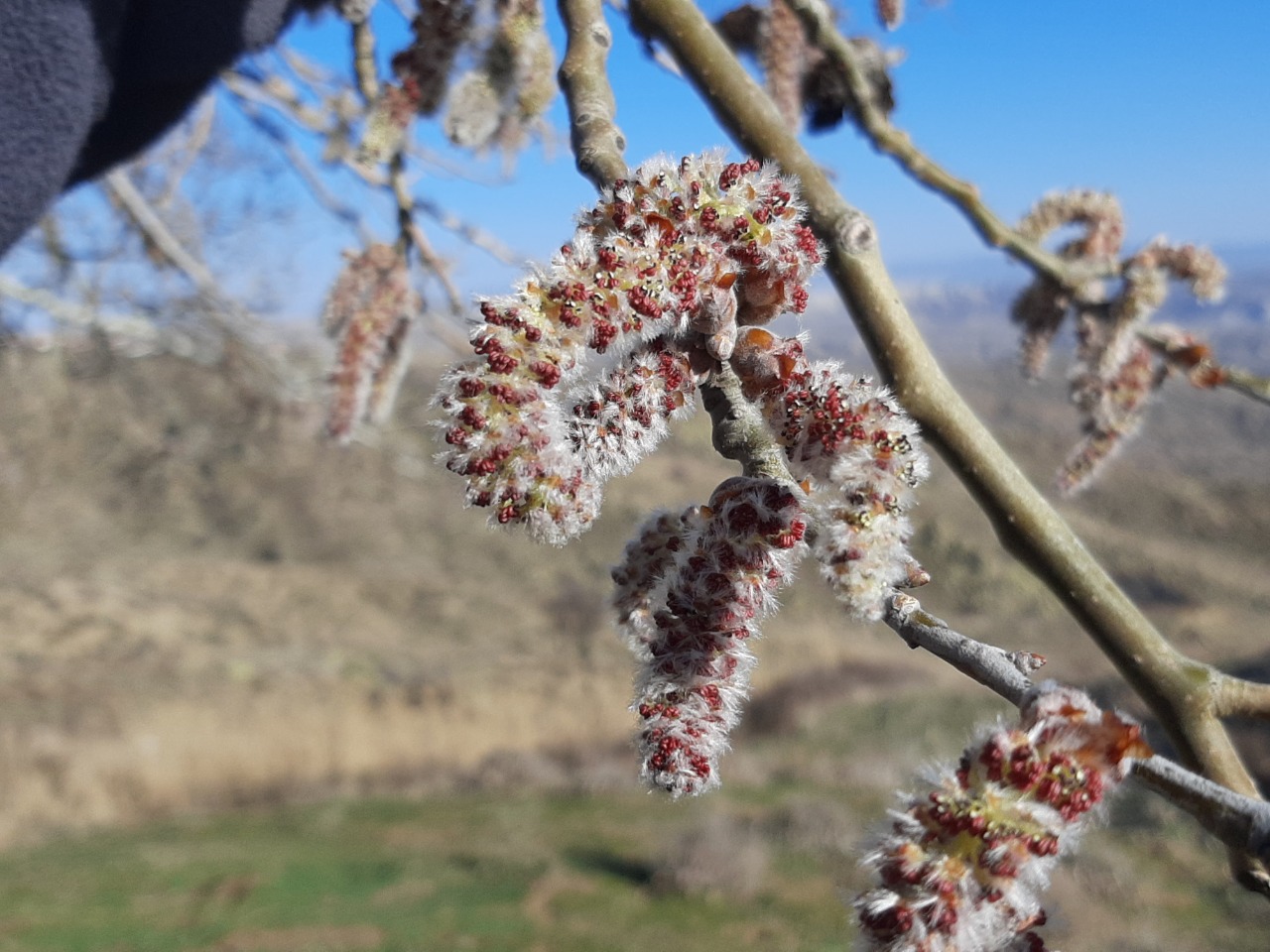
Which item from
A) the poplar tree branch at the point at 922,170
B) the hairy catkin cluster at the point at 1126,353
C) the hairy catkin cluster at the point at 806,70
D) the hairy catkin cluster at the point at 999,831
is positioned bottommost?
the hairy catkin cluster at the point at 999,831

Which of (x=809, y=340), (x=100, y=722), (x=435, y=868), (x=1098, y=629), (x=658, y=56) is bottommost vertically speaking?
(x=1098, y=629)

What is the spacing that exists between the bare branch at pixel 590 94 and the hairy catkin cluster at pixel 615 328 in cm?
12

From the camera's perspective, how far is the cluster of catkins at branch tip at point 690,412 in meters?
0.51

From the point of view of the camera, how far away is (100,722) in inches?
388

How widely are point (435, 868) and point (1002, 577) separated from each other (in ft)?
39.0

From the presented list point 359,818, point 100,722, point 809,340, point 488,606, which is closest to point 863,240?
point 809,340

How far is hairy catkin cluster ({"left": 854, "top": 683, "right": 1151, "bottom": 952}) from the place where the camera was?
1.56 ft

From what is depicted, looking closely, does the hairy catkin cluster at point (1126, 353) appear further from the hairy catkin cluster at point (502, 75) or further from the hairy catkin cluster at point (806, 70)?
the hairy catkin cluster at point (502, 75)

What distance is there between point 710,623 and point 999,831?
0.69 ft

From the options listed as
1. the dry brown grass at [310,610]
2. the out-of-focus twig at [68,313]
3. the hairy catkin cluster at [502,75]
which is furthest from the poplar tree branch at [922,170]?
the dry brown grass at [310,610]

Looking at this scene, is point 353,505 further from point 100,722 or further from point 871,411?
point 871,411

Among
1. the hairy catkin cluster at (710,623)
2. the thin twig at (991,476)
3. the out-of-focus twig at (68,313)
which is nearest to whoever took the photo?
the hairy catkin cluster at (710,623)

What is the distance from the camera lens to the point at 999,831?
0.48m

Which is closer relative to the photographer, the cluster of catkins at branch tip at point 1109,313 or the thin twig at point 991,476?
the thin twig at point 991,476
